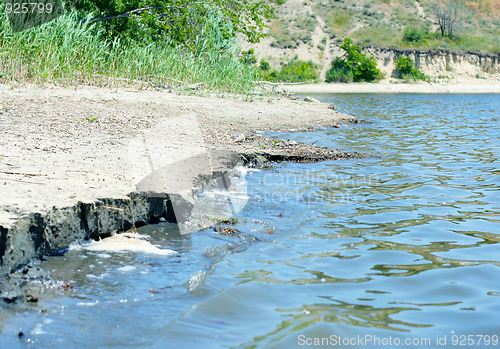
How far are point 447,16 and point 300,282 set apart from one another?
45155 millimetres

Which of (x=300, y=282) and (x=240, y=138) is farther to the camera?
(x=240, y=138)

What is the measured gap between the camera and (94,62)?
10.3 metres

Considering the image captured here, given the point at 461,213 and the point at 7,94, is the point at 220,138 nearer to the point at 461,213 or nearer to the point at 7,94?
the point at 7,94

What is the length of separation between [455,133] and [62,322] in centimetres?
1051

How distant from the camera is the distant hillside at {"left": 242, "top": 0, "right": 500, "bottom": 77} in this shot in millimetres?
39688

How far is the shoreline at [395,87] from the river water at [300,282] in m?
25.4

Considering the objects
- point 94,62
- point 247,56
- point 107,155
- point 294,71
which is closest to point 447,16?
point 294,71

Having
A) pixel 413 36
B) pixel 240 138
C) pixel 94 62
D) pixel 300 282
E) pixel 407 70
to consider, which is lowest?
pixel 300 282

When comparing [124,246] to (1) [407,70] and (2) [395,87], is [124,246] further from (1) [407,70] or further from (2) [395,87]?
(1) [407,70]

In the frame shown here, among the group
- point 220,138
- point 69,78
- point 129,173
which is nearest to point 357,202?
point 129,173

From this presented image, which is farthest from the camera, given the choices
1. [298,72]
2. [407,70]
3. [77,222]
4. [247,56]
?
[407,70]

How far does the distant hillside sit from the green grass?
2599 cm

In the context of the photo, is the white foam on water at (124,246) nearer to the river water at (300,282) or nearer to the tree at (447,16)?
the river water at (300,282)

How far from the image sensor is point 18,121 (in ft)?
20.3
